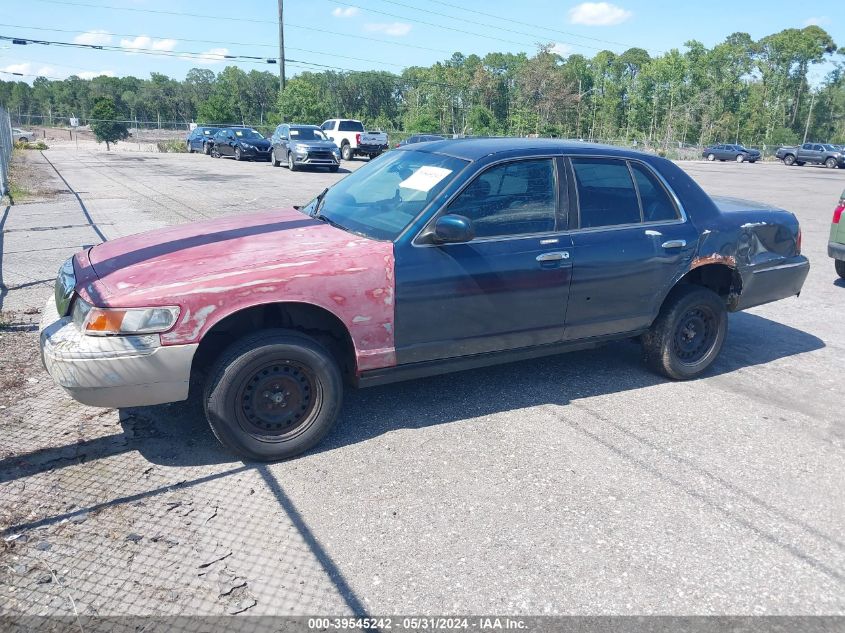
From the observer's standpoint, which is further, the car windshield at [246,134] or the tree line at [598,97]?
the tree line at [598,97]

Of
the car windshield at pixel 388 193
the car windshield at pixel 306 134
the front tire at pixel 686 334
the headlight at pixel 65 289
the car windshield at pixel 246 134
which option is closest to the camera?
the headlight at pixel 65 289

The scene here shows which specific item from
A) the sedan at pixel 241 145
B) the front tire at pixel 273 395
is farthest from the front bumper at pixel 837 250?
the sedan at pixel 241 145

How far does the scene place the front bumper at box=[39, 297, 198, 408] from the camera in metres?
3.37

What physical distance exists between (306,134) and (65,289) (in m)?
24.3

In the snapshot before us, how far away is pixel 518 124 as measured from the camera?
6875 centimetres

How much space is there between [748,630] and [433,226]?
8.48 ft

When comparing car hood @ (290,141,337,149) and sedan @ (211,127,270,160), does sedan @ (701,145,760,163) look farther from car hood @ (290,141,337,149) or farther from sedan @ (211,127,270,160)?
car hood @ (290,141,337,149)

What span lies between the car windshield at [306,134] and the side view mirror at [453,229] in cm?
2378

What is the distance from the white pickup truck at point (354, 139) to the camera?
31.3 metres

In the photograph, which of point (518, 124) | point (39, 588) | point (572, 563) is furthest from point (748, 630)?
point (518, 124)

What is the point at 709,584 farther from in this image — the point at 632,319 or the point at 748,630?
the point at 632,319

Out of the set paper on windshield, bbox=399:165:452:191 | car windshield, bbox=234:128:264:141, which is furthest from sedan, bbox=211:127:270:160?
paper on windshield, bbox=399:165:452:191

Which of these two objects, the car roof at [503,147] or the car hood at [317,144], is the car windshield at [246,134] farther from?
the car roof at [503,147]

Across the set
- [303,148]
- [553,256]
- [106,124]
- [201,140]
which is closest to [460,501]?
[553,256]
